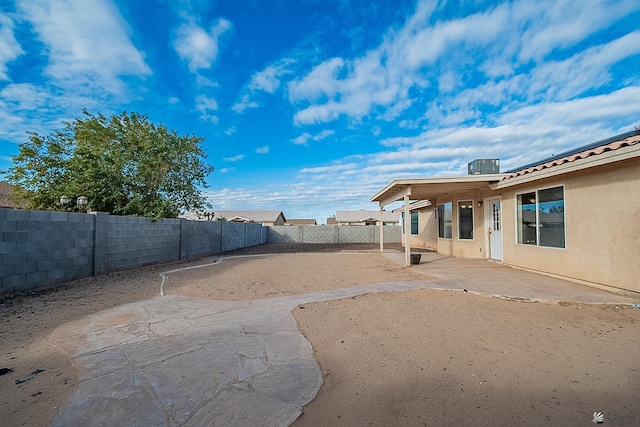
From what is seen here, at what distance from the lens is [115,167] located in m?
12.4

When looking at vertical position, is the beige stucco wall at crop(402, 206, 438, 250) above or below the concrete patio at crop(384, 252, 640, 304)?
above

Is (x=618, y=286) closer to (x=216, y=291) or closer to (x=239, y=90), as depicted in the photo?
(x=216, y=291)

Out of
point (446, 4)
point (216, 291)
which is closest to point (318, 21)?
point (446, 4)

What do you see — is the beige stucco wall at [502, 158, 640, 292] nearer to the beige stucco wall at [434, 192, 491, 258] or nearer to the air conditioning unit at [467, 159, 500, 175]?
the beige stucco wall at [434, 192, 491, 258]

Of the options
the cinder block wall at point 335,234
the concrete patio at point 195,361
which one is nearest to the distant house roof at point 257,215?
the cinder block wall at point 335,234

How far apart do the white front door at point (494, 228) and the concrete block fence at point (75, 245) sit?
1244 centimetres

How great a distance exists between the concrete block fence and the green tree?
4.95 ft

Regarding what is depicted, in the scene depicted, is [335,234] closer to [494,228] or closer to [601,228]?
[494,228]

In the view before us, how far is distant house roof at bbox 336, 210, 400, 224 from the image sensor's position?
4894cm

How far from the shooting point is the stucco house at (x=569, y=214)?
17.4ft

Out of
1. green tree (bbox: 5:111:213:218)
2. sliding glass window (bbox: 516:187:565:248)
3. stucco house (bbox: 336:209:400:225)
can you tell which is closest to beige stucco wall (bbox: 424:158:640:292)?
sliding glass window (bbox: 516:187:565:248)

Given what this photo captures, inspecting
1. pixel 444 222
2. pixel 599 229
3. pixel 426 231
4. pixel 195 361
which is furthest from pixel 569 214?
pixel 426 231

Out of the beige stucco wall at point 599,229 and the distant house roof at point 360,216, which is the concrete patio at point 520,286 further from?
the distant house roof at point 360,216

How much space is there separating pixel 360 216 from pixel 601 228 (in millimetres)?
46042
